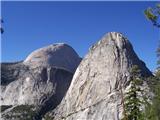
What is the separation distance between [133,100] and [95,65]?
75.8 meters

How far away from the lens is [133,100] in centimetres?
5556

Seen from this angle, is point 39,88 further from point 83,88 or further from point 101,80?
point 101,80

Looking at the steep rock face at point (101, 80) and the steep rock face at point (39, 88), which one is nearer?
the steep rock face at point (101, 80)

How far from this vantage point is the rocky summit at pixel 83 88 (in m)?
121

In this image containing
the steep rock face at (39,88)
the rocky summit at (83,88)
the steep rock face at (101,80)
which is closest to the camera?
the steep rock face at (101,80)

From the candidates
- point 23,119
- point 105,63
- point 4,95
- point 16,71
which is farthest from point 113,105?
point 16,71

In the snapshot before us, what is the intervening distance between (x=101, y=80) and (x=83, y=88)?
756cm

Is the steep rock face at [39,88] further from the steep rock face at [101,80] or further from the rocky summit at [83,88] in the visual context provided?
the steep rock face at [101,80]

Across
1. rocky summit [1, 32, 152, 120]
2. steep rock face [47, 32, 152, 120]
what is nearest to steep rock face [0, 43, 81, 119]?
rocky summit [1, 32, 152, 120]

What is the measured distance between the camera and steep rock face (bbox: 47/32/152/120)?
393 feet

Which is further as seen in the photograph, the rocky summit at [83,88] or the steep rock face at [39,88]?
the steep rock face at [39,88]

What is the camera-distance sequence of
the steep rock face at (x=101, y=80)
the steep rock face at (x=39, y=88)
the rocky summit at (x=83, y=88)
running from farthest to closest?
the steep rock face at (x=39, y=88) → the rocky summit at (x=83, y=88) → the steep rock face at (x=101, y=80)

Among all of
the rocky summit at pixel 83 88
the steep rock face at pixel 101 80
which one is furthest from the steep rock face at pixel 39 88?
the steep rock face at pixel 101 80

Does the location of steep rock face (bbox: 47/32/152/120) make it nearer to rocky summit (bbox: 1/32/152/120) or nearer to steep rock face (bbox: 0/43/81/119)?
rocky summit (bbox: 1/32/152/120)
